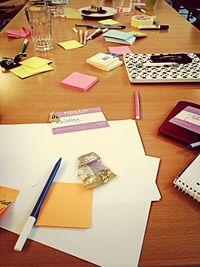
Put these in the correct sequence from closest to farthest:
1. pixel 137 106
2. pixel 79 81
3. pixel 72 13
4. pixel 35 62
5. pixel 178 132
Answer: pixel 178 132 → pixel 137 106 → pixel 79 81 → pixel 35 62 → pixel 72 13

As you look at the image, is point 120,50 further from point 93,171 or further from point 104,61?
point 93,171

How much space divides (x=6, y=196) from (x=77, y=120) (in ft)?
0.86

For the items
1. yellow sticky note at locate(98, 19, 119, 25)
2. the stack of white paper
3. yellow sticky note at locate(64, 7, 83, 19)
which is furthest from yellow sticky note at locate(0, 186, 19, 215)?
yellow sticky note at locate(64, 7, 83, 19)

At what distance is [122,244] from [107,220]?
5 cm

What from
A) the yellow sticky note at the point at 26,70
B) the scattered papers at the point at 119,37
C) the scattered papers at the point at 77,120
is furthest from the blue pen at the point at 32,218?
the scattered papers at the point at 119,37

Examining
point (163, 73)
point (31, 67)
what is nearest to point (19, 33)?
point (31, 67)

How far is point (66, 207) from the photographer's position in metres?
0.44

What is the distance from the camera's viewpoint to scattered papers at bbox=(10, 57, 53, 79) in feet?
2.94

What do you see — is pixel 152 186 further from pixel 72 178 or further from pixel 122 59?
pixel 122 59

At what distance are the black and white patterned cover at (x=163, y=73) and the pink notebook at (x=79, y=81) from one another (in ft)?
0.41

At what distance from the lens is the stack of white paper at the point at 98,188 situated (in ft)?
1.28

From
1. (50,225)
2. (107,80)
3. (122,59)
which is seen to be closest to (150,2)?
(122,59)

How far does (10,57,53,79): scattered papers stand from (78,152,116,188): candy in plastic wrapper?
0.47m

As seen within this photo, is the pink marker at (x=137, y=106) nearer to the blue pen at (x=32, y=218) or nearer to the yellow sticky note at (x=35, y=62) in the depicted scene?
the blue pen at (x=32, y=218)
